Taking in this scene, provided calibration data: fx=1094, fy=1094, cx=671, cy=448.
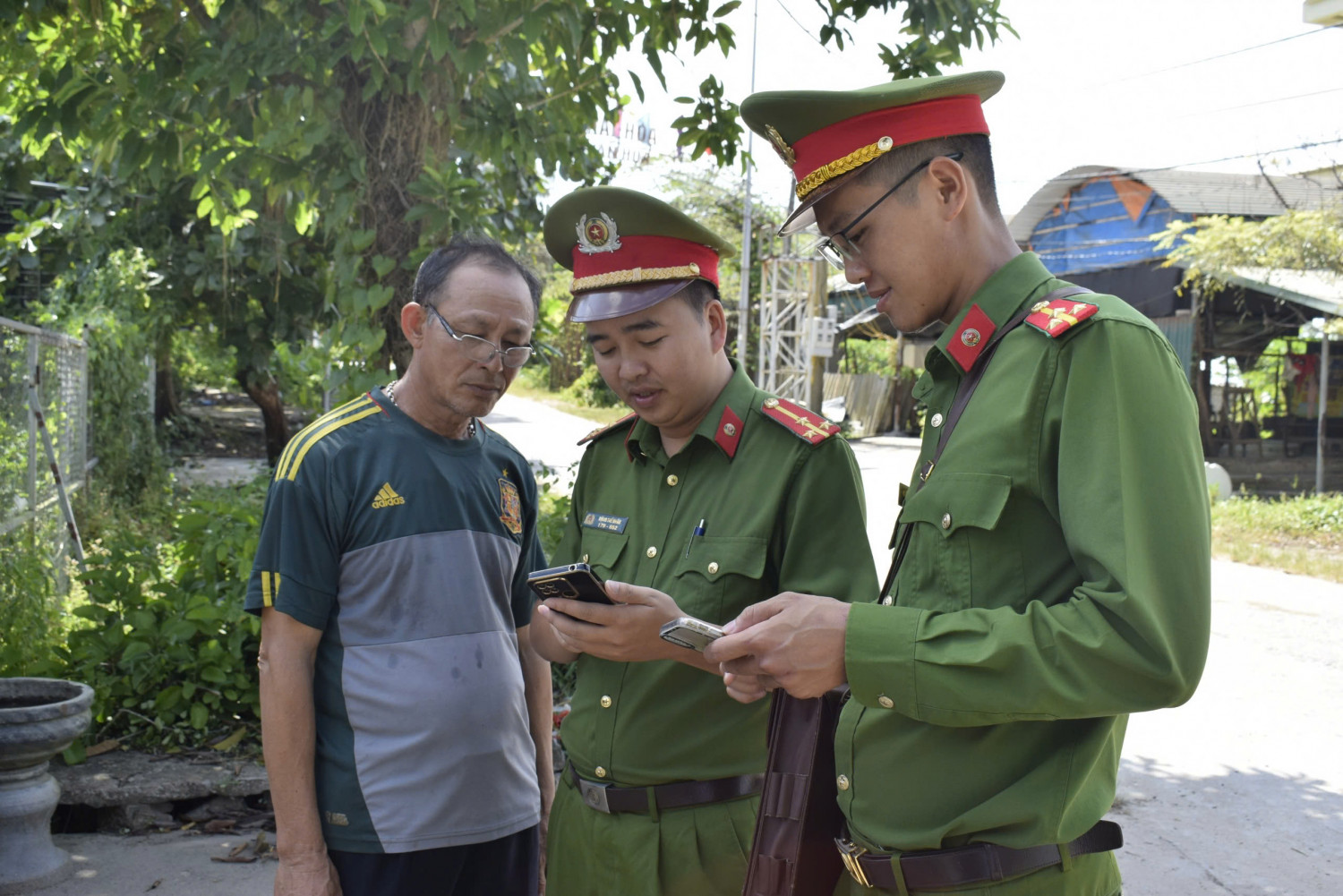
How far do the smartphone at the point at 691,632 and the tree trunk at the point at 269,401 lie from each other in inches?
369

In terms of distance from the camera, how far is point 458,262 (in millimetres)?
2455

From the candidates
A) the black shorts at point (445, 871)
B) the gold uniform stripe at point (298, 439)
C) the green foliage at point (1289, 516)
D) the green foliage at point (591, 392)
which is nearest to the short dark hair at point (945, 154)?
the gold uniform stripe at point (298, 439)

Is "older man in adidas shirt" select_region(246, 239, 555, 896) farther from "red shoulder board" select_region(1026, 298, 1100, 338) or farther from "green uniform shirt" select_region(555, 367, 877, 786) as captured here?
"red shoulder board" select_region(1026, 298, 1100, 338)

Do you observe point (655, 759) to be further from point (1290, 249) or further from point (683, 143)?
point (1290, 249)

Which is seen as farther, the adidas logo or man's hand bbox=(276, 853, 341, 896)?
the adidas logo

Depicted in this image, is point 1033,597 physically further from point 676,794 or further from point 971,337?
point 676,794

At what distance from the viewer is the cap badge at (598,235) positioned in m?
2.43

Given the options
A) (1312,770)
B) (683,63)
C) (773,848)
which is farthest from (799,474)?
(1312,770)

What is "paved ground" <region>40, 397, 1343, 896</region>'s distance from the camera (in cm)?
399

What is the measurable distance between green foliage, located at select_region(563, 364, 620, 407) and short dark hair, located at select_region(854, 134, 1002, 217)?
3205 centimetres

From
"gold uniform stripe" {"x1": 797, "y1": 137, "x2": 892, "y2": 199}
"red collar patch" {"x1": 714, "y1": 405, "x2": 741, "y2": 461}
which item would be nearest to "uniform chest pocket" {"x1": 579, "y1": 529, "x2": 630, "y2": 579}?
"red collar patch" {"x1": 714, "y1": 405, "x2": 741, "y2": 461}

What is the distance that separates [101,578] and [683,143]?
3353mm

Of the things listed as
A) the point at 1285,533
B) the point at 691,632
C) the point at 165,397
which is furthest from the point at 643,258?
the point at 165,397

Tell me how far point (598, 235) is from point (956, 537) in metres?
1.28
